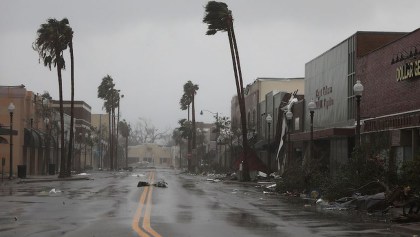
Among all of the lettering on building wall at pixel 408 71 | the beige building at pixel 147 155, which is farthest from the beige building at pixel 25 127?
the beige building at pixel 147 155

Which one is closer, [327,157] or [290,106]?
[327,157]

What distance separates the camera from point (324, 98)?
41.1 meters

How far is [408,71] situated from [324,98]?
14729mm

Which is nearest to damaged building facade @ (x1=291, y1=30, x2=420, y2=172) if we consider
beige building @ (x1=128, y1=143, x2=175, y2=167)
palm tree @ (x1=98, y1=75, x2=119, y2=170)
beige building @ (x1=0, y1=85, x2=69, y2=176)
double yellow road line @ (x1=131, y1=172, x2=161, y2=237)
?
double yellow road line @ (x1=131, y1=172, x2=161, y2=237)

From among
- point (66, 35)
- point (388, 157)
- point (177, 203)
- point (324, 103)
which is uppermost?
point (66, 35)

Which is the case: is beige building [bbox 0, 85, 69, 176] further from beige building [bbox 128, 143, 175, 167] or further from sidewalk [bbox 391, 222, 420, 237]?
beige building [bbox 128, 143, 175, 167]

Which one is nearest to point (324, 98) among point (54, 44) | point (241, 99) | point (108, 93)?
point (241, 99)

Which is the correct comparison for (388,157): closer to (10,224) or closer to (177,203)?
(177,203)

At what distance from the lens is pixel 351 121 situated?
3525 centimetres

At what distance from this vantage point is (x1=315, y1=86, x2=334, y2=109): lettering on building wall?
39.7m

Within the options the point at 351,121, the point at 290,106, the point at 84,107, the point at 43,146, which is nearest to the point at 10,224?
the point at 351,121

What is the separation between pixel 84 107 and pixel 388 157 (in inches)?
3754

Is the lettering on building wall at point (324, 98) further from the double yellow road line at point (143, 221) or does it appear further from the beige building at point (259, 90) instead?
the double yellow road line at point (143, 221)

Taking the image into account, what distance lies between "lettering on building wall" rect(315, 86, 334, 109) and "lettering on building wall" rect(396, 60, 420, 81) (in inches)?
462
